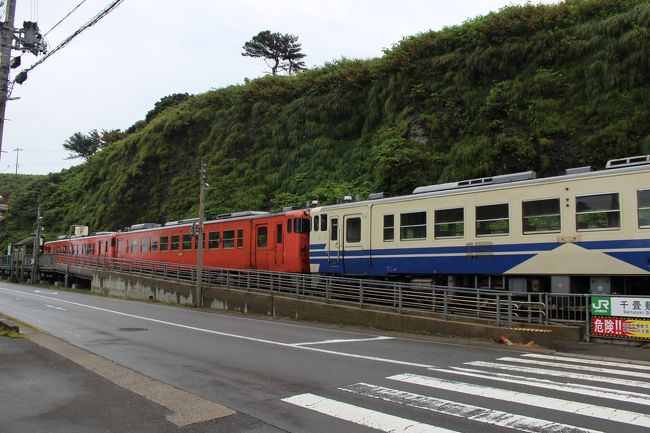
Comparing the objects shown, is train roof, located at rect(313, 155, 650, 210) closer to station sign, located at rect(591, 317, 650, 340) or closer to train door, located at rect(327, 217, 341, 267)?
train door, located at rect(327, 217, 341, 267)

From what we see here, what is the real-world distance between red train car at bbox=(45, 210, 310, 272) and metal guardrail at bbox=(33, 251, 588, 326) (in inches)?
34.9

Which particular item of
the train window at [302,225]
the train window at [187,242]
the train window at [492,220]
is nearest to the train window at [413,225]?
the train window at [492,220]

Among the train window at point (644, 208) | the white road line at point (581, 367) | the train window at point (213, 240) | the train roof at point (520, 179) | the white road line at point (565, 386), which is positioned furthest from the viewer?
the train window at point (213, 240)

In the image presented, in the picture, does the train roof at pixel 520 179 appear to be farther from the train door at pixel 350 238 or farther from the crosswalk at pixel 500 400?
the crosswalk at pixel 500 400

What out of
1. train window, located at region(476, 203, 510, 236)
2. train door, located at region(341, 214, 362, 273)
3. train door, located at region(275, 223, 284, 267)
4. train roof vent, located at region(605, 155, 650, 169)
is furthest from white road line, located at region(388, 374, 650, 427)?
train door, located at region(275, 223, 284, 267)

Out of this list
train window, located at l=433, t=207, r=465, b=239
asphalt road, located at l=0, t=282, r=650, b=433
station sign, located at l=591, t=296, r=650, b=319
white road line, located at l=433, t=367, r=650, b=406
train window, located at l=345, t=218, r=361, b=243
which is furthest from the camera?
train window, located at l=345, t=218, r=361, b=243

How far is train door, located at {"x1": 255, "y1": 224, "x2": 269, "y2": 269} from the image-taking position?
24.0 metres

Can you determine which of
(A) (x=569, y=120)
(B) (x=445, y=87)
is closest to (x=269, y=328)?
(A) (x=569, y=120)

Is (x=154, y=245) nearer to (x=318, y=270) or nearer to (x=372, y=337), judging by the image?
(x=318, y=270)

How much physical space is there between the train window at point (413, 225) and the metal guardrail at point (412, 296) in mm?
1705

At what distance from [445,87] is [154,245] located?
66.6 ft

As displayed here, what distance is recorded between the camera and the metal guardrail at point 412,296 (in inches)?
522

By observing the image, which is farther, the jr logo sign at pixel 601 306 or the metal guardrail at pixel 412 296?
the metal guardrail at pixel 412 296

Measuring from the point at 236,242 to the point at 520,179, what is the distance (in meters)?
14.5
